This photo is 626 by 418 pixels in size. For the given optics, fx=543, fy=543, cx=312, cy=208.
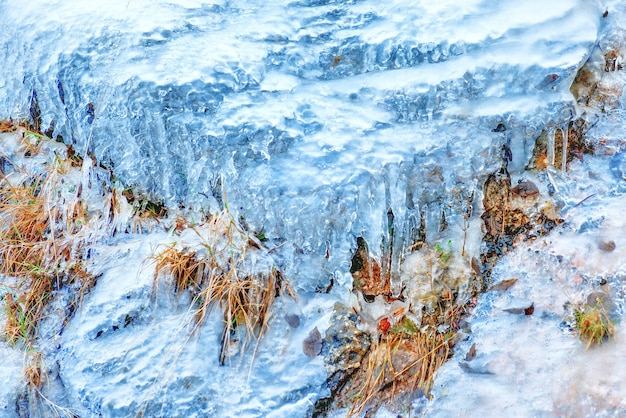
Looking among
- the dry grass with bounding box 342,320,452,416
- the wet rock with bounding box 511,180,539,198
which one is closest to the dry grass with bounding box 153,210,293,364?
the dry grass with bounding box 342,320,452,416

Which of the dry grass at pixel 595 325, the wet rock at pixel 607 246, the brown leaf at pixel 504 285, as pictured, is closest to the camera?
the dry grass at pixel 595 325

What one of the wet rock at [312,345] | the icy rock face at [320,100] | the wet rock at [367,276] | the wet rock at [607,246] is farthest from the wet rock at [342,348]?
the wet rock at [607,246]

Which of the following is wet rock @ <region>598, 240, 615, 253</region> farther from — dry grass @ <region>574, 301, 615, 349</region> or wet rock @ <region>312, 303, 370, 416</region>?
wet rock @ <region>312, 303, 370, 416</region>

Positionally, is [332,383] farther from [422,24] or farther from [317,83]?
[422,24]

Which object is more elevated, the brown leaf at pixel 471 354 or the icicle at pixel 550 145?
the icicle at pixel 550 145

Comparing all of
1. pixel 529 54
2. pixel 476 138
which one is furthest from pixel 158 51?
pixel 529 54

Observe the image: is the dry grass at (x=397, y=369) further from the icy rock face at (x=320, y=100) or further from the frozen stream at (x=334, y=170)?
the icy rock face at (x=320, y=100)

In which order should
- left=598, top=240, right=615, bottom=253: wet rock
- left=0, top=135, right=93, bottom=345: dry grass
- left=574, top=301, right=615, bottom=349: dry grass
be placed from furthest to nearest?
left=0, top=135, right=93, bottom=345: dry grass → left=598, top=240, right=615, bottom=253: wet rock → left=574, top=301, right=615, bottom=349: dry grass

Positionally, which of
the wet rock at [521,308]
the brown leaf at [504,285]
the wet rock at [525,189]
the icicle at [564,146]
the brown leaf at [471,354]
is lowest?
the brown leaf at [471,354]
